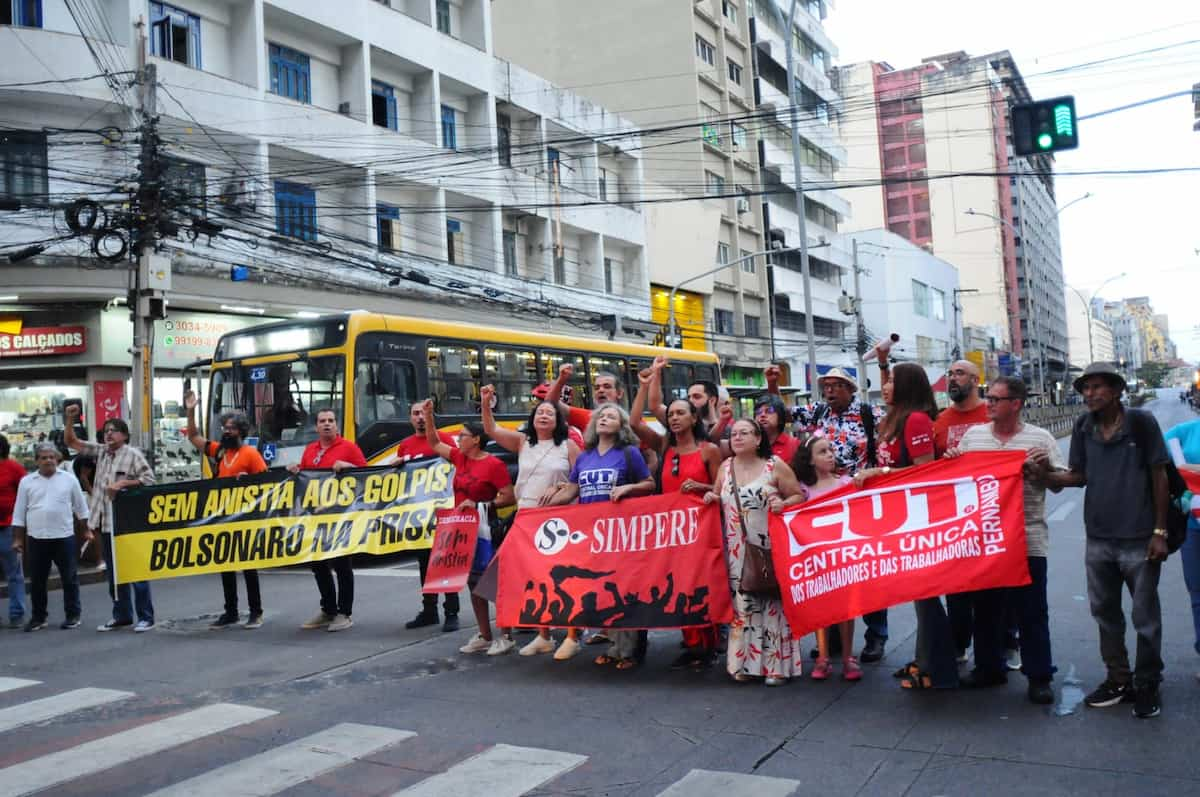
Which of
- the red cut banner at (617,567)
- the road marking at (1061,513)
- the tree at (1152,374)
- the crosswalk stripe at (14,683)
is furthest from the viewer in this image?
the tree at (1152,374)

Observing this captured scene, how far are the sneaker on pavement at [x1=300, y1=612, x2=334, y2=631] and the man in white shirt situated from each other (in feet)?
8.27

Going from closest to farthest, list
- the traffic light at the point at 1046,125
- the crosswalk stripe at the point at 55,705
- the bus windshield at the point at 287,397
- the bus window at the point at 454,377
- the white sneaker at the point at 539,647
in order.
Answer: the crosswalk stripe at the point at 55,705 → the white sneaker at the point at 539,647 → the bus windshield at the point at 287,397 → the traffic light at the point at 1046,125 → the bus window at the point at 454,377

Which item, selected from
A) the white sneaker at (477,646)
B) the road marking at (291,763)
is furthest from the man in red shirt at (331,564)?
the road marking at (291,763)

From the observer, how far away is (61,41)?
786 inches

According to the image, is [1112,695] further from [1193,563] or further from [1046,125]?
[1046,125]

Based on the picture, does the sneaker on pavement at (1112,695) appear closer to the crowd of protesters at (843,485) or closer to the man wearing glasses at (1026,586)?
the crowd of protesters at (843,485)

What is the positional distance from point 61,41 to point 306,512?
1539 cm

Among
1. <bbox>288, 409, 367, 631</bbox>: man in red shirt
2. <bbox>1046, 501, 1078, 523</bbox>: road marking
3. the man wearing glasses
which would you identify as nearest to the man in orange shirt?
<bbox>288, 409, 367, 631</bbox>: man in red shirt

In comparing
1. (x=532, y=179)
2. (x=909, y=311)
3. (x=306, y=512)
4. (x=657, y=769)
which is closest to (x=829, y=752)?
(x=657, y=769)

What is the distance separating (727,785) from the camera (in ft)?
15.3

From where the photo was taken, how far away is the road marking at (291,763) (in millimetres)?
4887

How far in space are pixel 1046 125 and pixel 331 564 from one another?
1194cm

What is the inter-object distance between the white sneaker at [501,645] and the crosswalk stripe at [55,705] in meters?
2.44

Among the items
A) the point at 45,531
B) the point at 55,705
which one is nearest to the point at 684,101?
the point at 45,531
